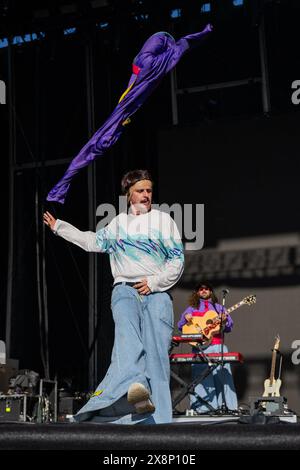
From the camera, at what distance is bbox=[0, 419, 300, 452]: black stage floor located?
106 centimetres

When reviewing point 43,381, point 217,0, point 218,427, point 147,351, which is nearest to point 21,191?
point 43,381

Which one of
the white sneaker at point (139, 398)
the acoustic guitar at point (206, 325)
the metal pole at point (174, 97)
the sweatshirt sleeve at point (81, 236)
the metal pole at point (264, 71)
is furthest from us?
the metal pole at point (174, 97)

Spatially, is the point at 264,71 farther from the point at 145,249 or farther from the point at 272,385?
the point at 145,249

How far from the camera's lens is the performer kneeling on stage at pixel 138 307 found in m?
3.40

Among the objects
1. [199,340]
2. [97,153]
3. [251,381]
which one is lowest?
[251,381]

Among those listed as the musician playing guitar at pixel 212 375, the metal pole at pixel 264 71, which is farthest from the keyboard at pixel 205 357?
the metal pole at pixel 264 71

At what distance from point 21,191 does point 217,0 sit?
315cm

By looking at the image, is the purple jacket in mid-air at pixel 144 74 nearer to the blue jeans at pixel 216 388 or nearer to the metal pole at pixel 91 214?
the metal pole at pixel 91 214

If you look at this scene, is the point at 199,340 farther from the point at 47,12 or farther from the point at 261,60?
the point at 47,12

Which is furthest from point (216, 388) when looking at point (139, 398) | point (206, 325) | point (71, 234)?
point (139, 398)

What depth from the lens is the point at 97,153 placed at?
244 inches

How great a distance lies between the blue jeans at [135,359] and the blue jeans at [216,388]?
152 inches

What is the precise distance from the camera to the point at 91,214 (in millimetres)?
8609

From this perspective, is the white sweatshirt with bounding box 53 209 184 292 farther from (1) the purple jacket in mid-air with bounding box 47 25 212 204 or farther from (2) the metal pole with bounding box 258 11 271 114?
(2) the metal pole with bounding box 258 11 271 114
